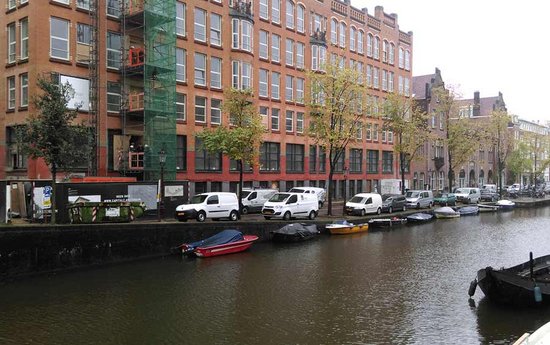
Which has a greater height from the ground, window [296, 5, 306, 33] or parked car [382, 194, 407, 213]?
window [296, 5, 306, 33]

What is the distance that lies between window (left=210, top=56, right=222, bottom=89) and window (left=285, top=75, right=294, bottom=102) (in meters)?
9.58

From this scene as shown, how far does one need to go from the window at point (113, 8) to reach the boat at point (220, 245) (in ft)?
68.4

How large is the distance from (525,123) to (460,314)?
403 feet

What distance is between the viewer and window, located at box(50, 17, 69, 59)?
35.1 m

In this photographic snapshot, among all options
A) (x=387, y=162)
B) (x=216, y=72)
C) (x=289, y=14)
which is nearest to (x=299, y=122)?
(x=289, y=14)

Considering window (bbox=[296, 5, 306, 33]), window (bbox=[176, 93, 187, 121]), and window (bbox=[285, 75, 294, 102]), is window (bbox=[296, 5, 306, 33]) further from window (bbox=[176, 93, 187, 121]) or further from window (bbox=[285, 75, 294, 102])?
window (bbox=[176, 93, 187, 121])

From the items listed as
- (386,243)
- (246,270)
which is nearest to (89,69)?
(246,270)

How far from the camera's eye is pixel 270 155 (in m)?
51.1

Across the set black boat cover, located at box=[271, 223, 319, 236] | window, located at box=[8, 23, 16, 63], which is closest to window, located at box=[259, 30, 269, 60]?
window, located at box=[8, 23, 16, 63]

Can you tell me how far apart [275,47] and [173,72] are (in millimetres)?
15320

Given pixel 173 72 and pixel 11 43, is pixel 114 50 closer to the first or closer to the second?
pixel 173 72

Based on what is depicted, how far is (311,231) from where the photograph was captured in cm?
3325

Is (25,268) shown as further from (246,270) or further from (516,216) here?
(516,216)

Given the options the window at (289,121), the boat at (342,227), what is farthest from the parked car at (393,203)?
the window at (289,121)
